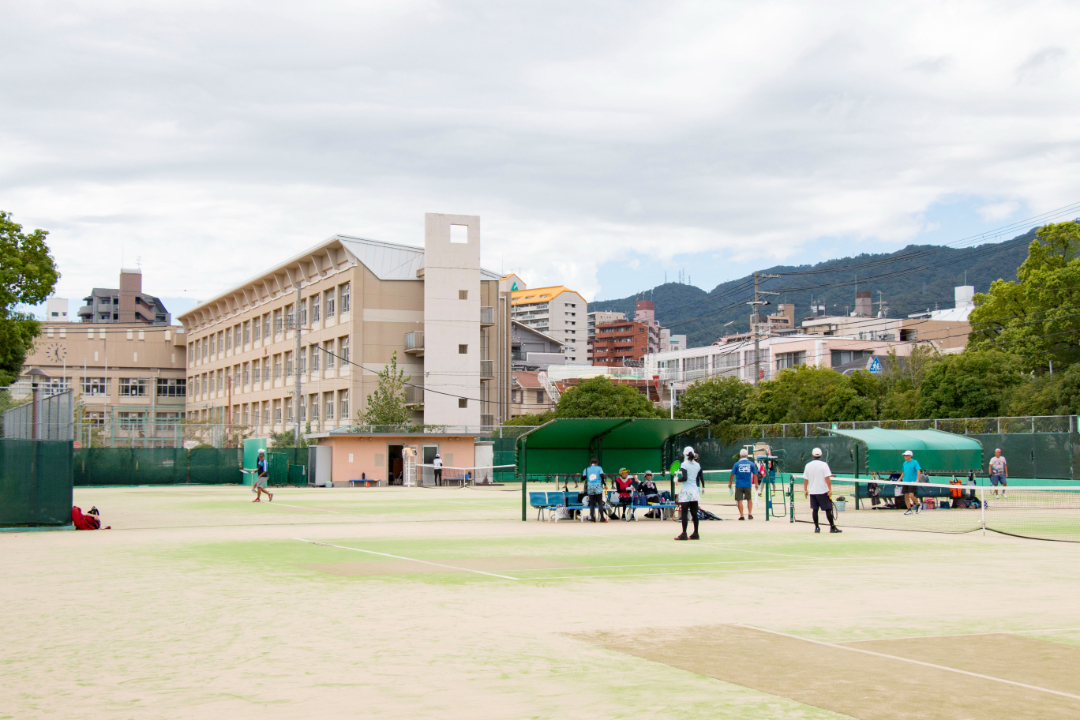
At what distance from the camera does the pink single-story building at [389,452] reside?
195 feet

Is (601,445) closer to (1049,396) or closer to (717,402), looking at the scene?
(1049,396)

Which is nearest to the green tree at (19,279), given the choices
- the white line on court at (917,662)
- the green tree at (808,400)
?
the white line on court at (917,662)

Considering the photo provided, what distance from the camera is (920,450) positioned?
33.5 m

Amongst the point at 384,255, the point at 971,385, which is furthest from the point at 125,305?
the point at 971,385

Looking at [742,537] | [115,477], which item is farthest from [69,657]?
[115,477]

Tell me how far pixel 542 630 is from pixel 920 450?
26727mm

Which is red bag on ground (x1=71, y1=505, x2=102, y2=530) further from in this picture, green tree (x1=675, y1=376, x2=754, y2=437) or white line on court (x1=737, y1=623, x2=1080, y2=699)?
green tree (x1=675, y1=376, x2=754, y2=437)

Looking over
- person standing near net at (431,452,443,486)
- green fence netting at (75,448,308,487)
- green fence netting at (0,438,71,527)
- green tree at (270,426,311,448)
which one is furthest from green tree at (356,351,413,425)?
green fence netting at (0,438,71,527)

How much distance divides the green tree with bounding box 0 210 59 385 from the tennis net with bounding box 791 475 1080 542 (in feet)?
109

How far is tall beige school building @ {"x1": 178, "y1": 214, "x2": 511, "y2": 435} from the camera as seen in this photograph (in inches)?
3132

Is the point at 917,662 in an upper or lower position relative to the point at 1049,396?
lower

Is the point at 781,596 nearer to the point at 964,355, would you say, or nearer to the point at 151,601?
the point at 151,601

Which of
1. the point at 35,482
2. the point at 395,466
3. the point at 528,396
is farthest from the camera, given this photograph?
the point at 528,396

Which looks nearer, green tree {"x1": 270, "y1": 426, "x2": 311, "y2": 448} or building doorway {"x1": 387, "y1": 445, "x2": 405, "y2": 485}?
building doorway {"x1": 387, "y1": 445, "x2": 405, "y2": 485}
